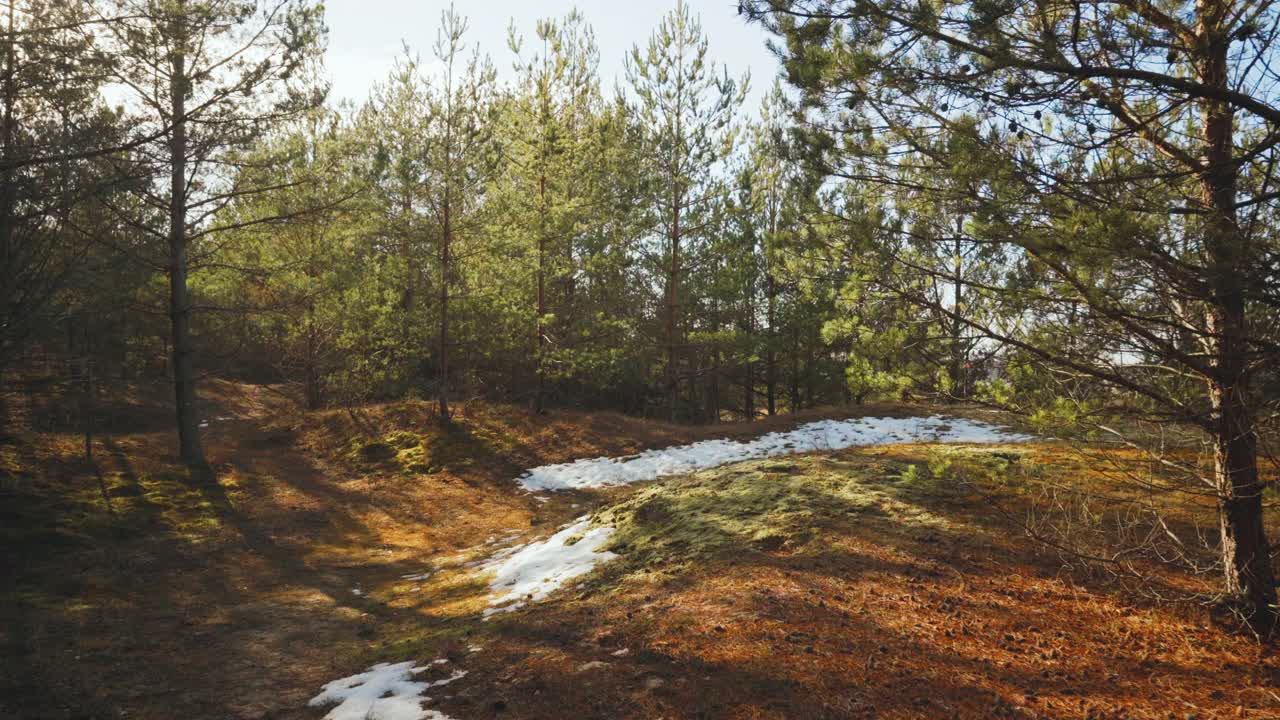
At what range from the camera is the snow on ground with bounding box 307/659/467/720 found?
12.8 feet

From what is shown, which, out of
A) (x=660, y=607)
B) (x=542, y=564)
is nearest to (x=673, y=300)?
(x=542, y=564)

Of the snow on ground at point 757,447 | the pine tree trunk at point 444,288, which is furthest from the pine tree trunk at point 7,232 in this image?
the pine tree trunk at point 444,288

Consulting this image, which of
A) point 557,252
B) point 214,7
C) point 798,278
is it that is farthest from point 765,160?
point 798,278

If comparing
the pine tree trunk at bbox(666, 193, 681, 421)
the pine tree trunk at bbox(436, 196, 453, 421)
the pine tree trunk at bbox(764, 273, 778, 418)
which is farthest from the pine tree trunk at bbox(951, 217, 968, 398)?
the pine tree trunk at bbox(764, 273, 778, 418)

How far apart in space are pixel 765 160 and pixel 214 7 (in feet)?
56.3

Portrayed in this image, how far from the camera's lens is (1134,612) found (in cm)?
442

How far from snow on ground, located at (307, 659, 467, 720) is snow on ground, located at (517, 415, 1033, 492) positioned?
311 inches

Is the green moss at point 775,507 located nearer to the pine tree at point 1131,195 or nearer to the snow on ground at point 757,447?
the pine tree at point 1131,195

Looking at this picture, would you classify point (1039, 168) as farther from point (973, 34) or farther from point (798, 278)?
point (798, 278)

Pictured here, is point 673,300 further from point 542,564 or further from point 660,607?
point 660,607

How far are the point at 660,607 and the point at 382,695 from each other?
2090 millimetres

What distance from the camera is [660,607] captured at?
496 cm

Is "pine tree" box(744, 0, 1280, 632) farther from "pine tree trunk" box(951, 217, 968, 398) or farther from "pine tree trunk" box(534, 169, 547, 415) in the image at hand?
"pine tree trunk" box(534, 169, 547, 415)

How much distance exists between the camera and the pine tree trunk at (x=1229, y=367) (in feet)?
10.9
